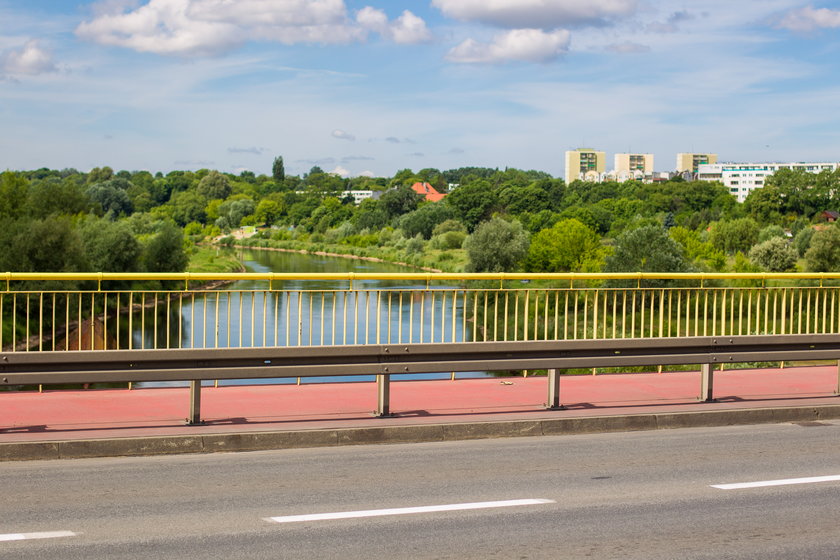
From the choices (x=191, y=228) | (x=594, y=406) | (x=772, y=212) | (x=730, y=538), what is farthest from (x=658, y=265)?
(x=191, y=228)

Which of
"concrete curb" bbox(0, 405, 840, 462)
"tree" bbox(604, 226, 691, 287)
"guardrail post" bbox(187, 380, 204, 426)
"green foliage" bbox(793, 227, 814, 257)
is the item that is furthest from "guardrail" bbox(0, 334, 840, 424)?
"green foliage" bbox(793, 227, 814, 257)

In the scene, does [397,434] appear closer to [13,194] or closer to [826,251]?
[826,251]

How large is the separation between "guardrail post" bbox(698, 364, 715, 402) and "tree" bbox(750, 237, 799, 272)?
75870 millimetres

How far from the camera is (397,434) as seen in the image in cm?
842

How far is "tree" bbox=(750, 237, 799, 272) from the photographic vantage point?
81.9 metres

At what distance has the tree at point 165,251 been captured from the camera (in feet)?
200

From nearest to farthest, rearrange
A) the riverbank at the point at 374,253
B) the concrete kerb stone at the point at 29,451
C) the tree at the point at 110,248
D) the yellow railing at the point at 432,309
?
1. the concrete kerb stone at the point at 29,451
2. the yellow railing at the point at 432,309
3. the tree at the point at 110,248
4. the riverbank at the point at 374,253

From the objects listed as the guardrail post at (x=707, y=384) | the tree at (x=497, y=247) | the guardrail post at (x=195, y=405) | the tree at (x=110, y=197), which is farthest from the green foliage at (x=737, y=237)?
the guardrail post at (x=195, y=405)

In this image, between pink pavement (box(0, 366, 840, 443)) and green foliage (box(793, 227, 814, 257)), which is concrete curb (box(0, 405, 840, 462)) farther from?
green foliage (box(793, 227, 814, 257))

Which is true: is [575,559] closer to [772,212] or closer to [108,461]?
[108,461]

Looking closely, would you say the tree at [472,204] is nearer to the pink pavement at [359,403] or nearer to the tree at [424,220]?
the tree at [424,220]

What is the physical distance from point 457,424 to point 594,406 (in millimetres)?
1783

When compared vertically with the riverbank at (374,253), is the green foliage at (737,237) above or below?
above

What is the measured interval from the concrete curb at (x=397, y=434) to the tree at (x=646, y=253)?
4576 cm
